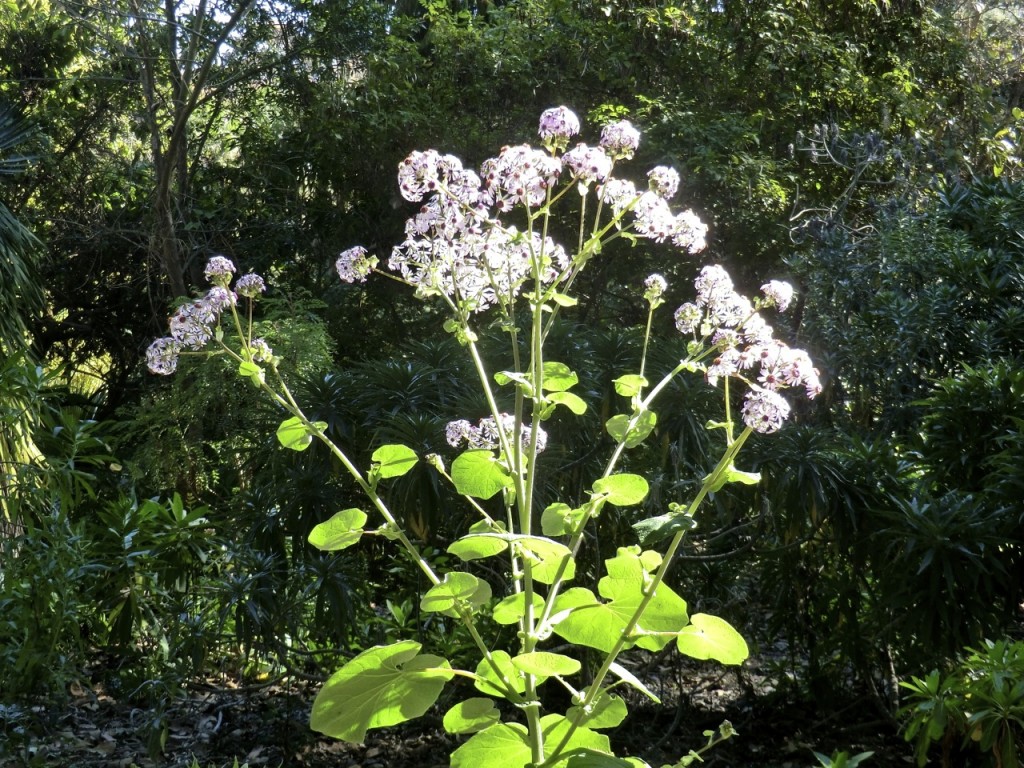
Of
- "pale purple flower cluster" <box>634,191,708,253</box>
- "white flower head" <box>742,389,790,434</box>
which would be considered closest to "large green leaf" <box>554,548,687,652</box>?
"white flower head" <box>742,389,790,434</box>

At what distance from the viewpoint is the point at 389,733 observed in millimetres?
3807

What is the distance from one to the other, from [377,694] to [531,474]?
0.37 m

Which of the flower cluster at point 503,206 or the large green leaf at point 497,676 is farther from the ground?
the flower cluster at point 503,206

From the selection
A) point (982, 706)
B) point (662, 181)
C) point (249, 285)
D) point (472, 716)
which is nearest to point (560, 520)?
point (472, 716)

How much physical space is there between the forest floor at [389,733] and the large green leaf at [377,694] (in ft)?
7.03

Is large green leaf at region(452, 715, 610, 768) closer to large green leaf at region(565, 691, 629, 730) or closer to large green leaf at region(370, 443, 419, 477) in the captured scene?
large green leaf at region(565, 691, 629, 730)

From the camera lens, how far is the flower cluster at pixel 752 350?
136cm

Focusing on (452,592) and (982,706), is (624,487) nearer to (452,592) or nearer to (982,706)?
(452,592)

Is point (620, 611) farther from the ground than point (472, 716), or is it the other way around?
point (620, 611)

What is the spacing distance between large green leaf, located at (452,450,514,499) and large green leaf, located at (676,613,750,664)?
0.35 metres

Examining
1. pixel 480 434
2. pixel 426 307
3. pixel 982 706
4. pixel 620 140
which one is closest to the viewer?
pixel 620 140

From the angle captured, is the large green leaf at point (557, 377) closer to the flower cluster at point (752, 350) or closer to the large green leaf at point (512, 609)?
the flower cluster at point (752, 350)

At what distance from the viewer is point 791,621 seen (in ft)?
12.4

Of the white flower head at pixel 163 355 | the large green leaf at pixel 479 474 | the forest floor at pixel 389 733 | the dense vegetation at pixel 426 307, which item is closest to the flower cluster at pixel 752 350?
the large green leaf at pixel 479 474
